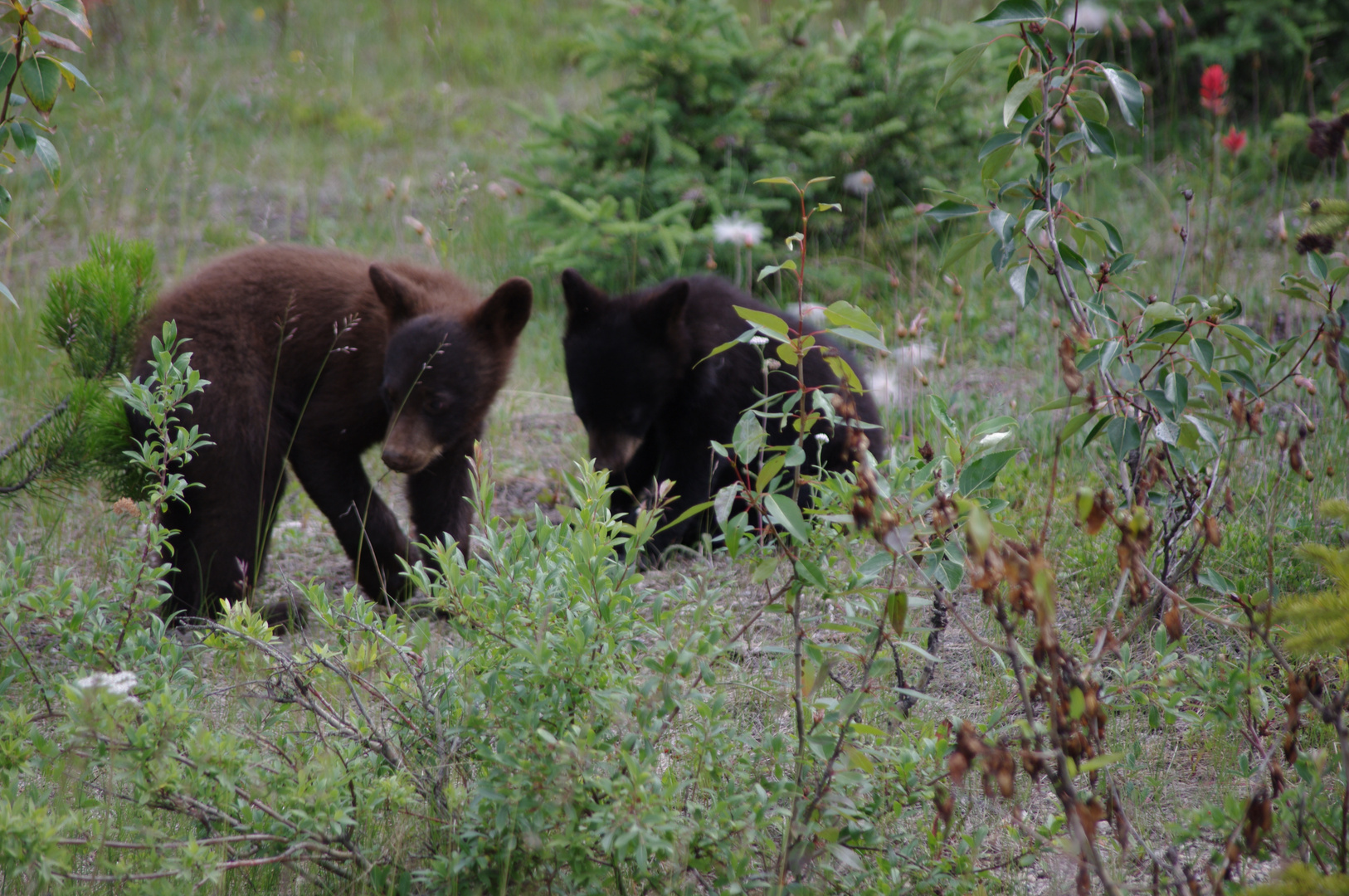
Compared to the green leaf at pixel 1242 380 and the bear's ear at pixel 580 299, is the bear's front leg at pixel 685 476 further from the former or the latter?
the green leaf at pixel 1242 380

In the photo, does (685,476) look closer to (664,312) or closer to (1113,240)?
(664,312)

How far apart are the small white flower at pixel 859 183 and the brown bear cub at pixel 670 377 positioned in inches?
51.7

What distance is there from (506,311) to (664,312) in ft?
1.99

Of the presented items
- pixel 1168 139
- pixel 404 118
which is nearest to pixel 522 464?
pixel 1168 139

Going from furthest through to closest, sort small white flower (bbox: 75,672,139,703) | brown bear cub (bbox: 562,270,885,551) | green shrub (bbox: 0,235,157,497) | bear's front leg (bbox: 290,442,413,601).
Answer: brown bear cub (bbox: 562,270,885,551) → bear's front leg (bbox: 290,442,413,601) → green shrub (bbox: 0,235,157,497) → small white flower (bbox: 75,672,139,703)

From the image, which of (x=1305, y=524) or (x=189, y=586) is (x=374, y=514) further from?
(x=1305, y=524)

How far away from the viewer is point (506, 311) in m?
3.83

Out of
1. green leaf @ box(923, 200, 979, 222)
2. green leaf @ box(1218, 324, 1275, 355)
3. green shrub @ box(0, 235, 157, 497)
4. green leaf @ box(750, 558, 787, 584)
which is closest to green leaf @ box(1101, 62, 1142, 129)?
green leaf @ box(923, 200, 979, 222)

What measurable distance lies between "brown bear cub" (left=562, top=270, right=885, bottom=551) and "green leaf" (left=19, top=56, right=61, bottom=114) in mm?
2053

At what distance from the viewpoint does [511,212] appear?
24.3ft

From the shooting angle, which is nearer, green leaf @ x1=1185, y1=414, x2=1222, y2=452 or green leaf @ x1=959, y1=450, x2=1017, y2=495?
green leaf @ x1=959, y1=450, x2=1017, y2=495

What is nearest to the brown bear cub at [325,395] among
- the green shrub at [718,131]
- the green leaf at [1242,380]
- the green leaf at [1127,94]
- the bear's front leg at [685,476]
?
the bear's front leg at [685,476]

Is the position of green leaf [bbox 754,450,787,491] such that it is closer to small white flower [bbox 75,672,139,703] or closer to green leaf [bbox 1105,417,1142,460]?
green leaf [bbox 1105,417,1142,460]

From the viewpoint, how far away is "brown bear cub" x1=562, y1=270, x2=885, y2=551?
404 centimetres
